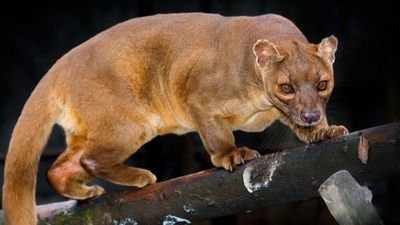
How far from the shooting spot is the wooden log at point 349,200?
2678 millimetres

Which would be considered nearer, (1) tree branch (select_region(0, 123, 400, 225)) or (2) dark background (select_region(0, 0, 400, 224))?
(1) tree branch (select_region(0, 123, 400, 225))

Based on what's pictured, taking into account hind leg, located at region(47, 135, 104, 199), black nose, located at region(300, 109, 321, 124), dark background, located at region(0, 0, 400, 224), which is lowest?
dark background, located at region(0, 0, 400, 224)

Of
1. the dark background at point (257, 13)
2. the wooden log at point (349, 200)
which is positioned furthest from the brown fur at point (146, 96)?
the dark background at point (257, 13)

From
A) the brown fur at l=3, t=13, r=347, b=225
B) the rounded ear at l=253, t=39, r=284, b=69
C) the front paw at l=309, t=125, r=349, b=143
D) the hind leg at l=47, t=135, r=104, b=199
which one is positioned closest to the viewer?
the front paw at l=309, t=125, r=349, b=143

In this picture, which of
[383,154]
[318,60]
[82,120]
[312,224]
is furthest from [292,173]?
[312,224]

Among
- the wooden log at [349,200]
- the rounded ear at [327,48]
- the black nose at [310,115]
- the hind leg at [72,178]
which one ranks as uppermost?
the rounded ear at [327,48]

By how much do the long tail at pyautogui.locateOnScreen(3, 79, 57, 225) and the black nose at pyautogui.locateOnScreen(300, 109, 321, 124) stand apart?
4.39ft

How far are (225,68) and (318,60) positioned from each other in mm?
512

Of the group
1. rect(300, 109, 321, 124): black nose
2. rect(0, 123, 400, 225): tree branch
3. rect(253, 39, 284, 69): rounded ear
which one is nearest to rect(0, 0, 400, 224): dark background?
rect(0, 123, 400, 225): tree branch

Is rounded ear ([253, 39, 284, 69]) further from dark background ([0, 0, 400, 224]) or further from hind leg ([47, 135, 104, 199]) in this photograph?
dark background ([0, 0, 400, 224])

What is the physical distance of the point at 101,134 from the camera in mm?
3762

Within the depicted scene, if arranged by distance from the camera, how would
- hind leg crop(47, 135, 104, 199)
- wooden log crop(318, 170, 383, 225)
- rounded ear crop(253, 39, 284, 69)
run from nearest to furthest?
wooden log crop(318, 170, 383, 225) < rounded ear crop(253, 39, 284, 69) < hind leg crop(47, 135, 104, 199)

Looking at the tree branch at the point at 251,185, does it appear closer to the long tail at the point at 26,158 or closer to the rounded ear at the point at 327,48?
the long tail at the point at 26,158

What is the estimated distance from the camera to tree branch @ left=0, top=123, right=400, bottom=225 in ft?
9.25
